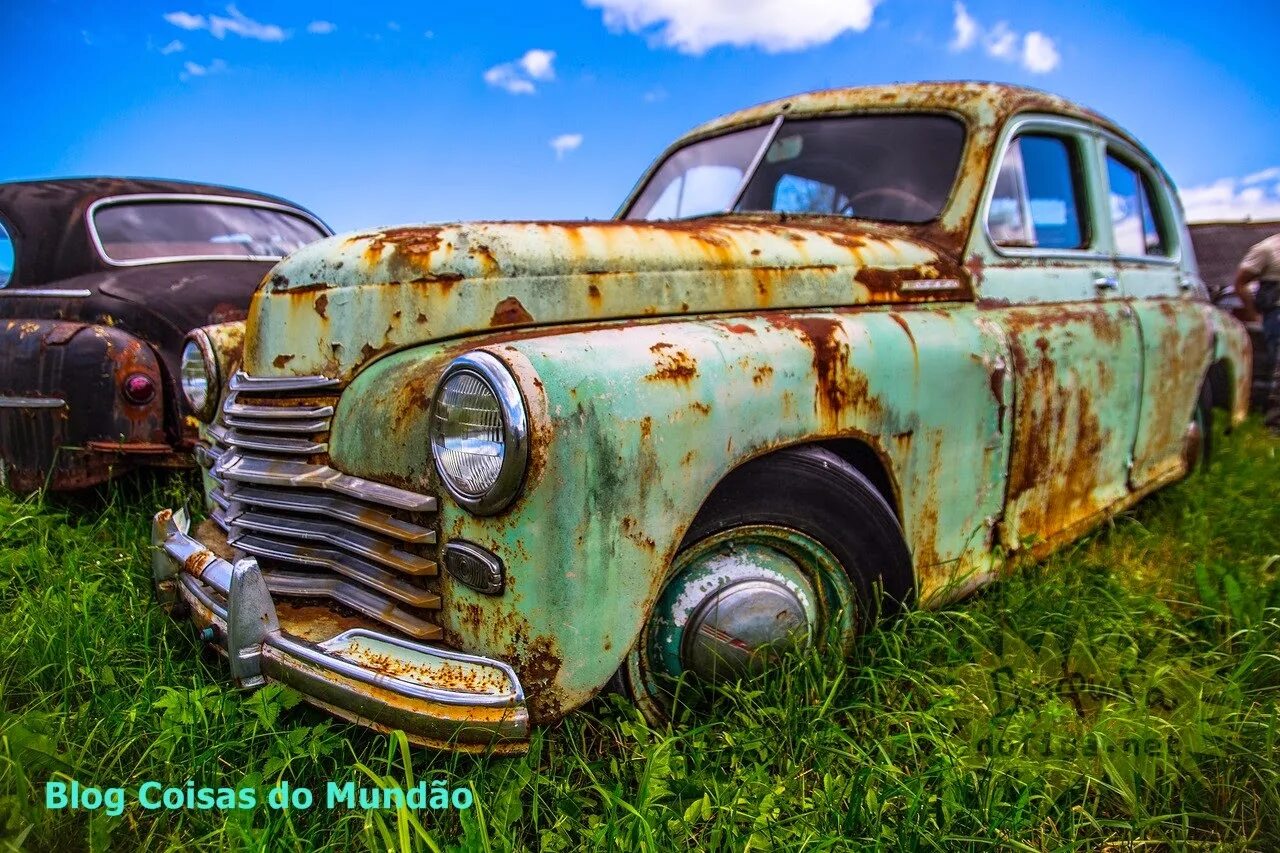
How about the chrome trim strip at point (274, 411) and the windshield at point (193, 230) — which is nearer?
the chrome trim strip at point (274, 411)

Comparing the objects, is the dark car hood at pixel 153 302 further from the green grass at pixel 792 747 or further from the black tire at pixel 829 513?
the black tire at pixel 829 513

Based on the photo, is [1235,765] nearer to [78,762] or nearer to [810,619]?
[810,619]

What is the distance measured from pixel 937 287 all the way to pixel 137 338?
302 cm

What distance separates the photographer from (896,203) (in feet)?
8.68

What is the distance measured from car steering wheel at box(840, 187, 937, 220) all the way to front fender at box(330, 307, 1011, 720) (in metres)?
0.78

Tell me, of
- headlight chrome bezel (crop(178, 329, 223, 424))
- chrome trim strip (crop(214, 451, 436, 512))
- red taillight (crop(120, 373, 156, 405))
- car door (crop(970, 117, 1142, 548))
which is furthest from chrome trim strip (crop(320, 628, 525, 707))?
red taillight (crop(120, 373, 156, 405))

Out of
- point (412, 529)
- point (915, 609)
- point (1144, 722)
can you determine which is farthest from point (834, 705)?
point (412, 529)

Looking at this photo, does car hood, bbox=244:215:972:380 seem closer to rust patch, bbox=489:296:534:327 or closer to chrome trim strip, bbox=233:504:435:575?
rust patch, bbox=489:296:534:327

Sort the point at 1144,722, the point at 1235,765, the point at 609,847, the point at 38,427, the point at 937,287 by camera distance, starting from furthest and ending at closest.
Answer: the point at 38,427
the point at 937,287
the point at 1144,722
the point at 1235,765
the point at 609,847

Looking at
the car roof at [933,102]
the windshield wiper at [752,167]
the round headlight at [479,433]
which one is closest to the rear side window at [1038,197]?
the car roof at [933,102]

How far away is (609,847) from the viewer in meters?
1.43

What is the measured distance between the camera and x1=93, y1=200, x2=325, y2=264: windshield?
384 centimetres

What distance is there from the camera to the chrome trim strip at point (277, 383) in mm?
1810

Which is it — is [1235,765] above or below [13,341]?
below
